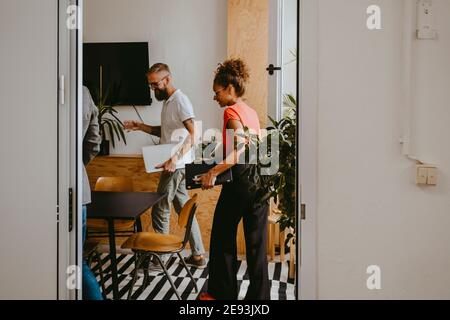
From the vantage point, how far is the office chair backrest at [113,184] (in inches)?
145

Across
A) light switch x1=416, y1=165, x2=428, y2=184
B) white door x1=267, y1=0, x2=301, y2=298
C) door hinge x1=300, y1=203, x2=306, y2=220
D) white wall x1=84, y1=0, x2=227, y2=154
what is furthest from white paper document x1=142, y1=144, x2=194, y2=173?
light switch x1=416, y1=165, x2=428, y2=184

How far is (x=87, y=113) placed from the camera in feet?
7.66

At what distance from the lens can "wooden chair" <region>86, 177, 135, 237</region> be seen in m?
3.51

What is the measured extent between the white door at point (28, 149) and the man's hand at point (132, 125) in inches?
94.3

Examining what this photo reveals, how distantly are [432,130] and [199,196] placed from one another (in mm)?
2524

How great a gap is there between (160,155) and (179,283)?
4.06 feet

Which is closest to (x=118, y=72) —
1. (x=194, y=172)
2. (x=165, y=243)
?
(x=194, y=172)

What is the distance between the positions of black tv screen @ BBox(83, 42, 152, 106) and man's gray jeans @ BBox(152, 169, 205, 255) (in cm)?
86

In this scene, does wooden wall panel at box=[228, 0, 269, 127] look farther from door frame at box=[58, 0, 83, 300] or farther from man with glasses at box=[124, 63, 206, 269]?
door frame at box=[58, 0, 83, 300]

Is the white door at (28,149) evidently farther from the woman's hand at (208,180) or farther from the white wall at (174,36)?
the white wall at (174,36)

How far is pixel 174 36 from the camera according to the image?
13.3 ft

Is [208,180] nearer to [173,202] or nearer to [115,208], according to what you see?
[173,202]
